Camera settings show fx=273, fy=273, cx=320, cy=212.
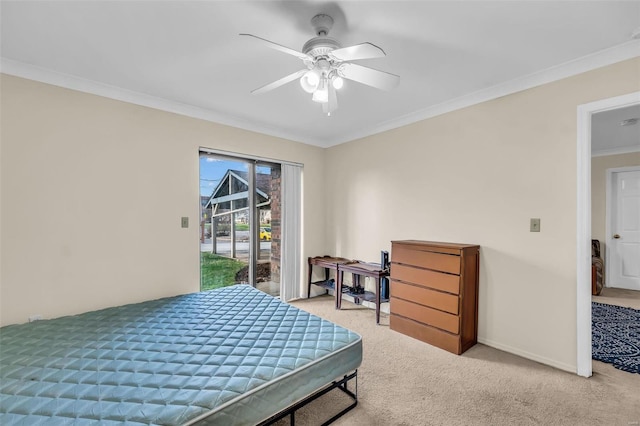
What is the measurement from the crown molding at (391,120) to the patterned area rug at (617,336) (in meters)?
2.49

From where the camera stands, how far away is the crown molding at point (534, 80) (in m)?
2.02

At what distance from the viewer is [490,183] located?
274cm

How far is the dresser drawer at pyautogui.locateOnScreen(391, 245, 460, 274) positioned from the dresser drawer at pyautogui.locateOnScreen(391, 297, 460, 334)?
43cm

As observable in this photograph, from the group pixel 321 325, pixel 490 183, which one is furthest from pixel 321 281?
pixel 490 183

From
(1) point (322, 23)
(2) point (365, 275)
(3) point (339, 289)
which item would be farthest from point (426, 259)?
(1) point (322, 23)

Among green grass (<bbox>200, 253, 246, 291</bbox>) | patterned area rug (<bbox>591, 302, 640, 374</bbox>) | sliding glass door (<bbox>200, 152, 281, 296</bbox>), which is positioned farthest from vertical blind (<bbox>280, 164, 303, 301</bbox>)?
patterned area rug (<bbox>591, 302, 640, 374</bbox>)

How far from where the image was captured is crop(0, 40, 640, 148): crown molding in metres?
2.11

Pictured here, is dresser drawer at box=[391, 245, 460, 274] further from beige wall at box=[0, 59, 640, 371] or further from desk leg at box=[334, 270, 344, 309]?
desk leg at box=[334, 270, 344, 309]

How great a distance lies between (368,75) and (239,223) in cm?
274

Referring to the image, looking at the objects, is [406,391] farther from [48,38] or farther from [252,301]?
[48,38]

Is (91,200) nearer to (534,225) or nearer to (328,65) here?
(328,65)

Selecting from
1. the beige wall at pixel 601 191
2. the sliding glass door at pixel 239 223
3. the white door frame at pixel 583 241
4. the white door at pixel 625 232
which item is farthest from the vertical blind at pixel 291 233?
the white door at pixel 625 232

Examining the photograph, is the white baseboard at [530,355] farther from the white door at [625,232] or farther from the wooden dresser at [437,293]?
the white door at [625,232]

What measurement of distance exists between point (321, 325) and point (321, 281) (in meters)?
2.31
